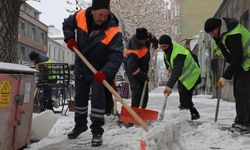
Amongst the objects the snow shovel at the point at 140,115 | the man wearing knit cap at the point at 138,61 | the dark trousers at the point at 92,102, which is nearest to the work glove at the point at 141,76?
the man wearing knit cap at the point at 138,61

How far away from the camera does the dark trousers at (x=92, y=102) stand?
545cm

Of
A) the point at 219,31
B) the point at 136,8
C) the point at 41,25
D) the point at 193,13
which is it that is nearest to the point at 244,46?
the point at 219,31

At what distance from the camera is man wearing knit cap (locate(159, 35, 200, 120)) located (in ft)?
23.2

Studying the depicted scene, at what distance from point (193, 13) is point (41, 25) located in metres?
21.8

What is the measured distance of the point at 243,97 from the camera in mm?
6203

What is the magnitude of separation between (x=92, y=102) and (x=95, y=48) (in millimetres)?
671

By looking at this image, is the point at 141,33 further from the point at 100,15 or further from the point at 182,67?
the point at 100,15

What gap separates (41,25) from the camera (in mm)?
64062

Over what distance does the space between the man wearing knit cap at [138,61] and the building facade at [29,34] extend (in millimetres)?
42917

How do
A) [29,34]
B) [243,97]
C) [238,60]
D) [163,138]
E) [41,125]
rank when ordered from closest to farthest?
1. [163,138]
2. [41,125]
3. [238,60]
4. [243,97]
5. [29,34]

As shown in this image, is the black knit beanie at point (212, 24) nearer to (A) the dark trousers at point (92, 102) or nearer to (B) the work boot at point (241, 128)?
(B) the work boot at point (241, 128)

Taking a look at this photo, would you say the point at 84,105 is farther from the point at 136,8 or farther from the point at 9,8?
the point at 136,8

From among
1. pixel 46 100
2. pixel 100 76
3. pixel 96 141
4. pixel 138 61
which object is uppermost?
pixel 138 61

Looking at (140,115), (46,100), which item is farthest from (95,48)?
(46,100)
